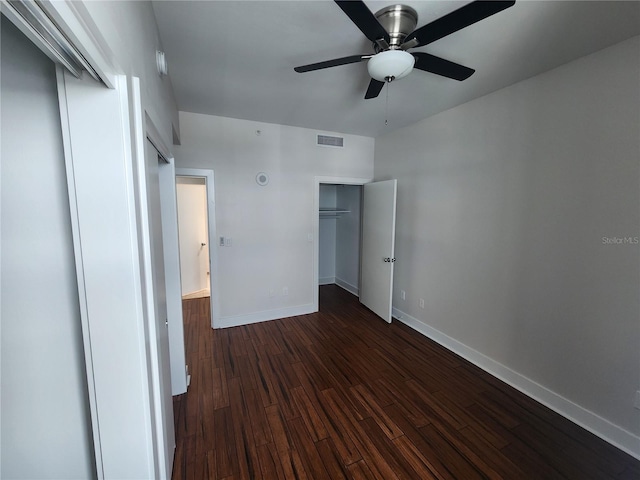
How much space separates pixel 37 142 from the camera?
724mm

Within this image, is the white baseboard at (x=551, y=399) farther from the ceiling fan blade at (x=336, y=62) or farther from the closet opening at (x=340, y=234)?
the ceiling fan blade at (x=336, y=62)

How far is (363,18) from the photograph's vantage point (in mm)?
1175

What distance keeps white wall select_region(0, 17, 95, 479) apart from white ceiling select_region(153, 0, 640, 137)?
1.06m

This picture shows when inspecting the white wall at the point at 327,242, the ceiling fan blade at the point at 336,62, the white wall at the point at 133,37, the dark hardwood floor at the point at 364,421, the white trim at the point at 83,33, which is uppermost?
the ceiling fan blade at the point at 336,62

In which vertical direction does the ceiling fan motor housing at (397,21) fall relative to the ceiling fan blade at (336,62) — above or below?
above

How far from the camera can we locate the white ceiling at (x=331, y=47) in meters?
1.36

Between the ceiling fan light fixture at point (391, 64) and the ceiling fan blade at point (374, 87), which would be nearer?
the ceiling fan light fixture at point (391, 64)

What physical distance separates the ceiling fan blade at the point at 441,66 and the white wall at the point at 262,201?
2.03 meters

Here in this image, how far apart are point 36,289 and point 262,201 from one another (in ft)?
8.59

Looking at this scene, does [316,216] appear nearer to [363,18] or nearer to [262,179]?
[262,179]

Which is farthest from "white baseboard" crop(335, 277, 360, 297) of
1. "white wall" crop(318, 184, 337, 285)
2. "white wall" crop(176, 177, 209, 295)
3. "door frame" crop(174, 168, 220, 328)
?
"white wall" crop(176, 177, 209, 295)

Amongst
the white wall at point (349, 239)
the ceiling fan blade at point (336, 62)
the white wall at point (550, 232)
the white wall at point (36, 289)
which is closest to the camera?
the white wall at point (36, 289)

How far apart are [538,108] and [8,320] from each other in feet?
10.2
